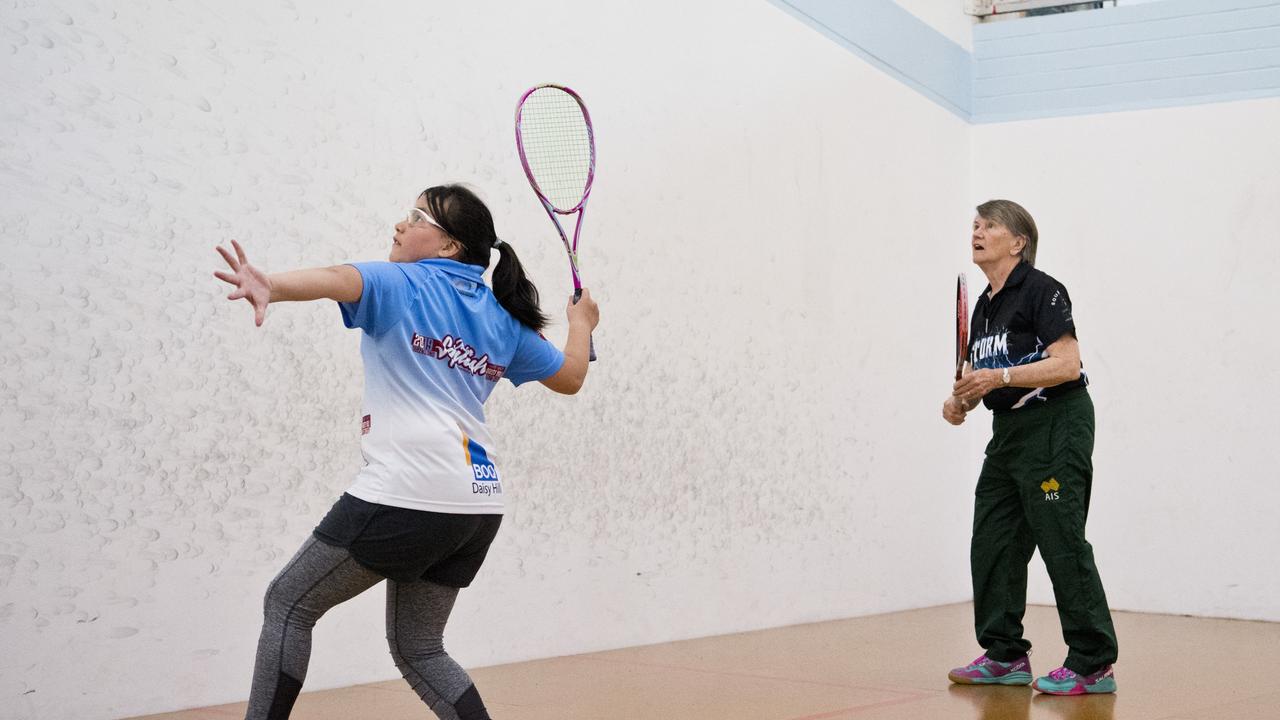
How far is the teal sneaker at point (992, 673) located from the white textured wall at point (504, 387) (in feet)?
3.59

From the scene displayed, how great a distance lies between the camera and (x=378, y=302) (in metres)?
1.92

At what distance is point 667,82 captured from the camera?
172 inches

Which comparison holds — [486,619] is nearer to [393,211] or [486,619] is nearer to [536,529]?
[536,529]

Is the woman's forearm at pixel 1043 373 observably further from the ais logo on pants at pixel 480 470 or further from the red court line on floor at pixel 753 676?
the ais logo on pants at pixel 480 470

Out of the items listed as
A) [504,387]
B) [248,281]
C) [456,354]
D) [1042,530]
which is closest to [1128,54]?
[1042,530]

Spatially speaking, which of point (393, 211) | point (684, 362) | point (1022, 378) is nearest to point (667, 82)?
point (684, 362)

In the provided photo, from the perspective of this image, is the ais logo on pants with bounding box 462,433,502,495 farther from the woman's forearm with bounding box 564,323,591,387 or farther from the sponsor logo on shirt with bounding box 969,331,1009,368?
the sponsor logo on shirt with bounding box 969,331,1009,368

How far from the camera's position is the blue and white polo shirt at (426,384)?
6.32ft

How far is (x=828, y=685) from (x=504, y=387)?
3.93ft

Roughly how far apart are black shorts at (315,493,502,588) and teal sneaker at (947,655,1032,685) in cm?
196

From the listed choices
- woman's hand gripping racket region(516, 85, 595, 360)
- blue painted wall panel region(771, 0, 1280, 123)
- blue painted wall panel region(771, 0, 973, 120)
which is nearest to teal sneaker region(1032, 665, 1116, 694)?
woman's hand gripping racket region(516, 85, 595, 360)

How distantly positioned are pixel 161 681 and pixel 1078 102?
16.1 ft

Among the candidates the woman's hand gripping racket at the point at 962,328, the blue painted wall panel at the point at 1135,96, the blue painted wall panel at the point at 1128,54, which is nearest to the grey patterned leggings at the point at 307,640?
the woman's hand gripping racket at the point at 962,328

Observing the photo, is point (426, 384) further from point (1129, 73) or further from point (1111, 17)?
point (1111, 17)
